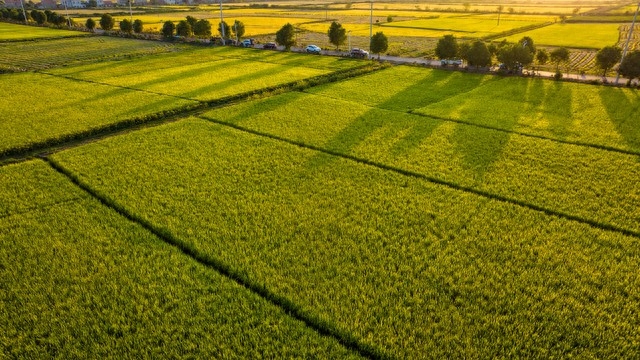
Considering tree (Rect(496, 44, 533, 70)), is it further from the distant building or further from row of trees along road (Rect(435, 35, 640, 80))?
the distant building

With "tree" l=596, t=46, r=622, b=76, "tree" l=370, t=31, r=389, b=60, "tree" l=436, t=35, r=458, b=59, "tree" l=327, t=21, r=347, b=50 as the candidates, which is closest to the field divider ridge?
"tree" l=370, t=31, r=389, b=60

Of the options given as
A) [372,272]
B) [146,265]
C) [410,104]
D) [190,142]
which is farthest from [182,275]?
[410,104]

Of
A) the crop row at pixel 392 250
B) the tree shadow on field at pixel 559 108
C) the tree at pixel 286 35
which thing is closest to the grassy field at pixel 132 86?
the tree at pixel 286 35

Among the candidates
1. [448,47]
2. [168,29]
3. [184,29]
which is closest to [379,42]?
[448,47]

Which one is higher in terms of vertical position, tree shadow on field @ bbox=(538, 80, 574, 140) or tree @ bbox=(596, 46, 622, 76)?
tree @ bbox=(596, 46, 622, 76)

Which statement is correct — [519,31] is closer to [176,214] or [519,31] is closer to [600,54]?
[600,54]

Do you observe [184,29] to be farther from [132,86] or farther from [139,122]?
[139,122]
